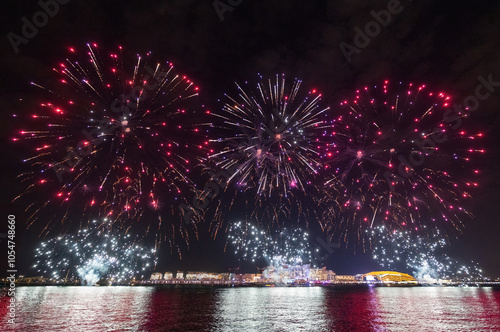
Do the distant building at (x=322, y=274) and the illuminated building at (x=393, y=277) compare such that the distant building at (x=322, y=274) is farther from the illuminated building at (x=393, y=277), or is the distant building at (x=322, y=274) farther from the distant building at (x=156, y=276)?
the distant building at (x=156, y=276)

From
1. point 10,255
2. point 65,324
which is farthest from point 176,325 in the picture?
point 10,255

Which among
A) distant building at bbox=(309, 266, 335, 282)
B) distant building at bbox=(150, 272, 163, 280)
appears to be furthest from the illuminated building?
distant building at bbox=(150, 272, 163, 280)

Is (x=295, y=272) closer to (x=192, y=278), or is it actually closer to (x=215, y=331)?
(x=192, y=278)

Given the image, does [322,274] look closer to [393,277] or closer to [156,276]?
[393,277]

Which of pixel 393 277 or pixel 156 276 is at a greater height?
pixel 393 277

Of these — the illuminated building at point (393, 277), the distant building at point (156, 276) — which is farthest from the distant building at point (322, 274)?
the distant building at point (156, 276)

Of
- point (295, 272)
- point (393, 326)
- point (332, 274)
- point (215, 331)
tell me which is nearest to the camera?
point (215, 331)

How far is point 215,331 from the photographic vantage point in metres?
16.3

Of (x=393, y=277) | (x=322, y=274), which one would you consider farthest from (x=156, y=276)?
(x=393, y=277)

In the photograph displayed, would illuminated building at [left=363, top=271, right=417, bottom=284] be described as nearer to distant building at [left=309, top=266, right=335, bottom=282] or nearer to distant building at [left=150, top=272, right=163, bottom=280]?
distant building at [left=309, top=266, right=335, bottom=282]

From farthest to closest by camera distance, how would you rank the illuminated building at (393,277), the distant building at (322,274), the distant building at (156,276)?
the distant building at (156,276), the distant building at (322,274), the illuminated building at (393,277)

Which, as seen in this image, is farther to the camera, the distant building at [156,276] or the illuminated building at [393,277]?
the distant building at [156,276]

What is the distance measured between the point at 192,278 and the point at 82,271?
89.0 metres

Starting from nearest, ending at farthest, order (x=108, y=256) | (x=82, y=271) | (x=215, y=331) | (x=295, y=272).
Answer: (x=215, y=331) < (x=108, y=256) < (x=82, y=271) < (x=295, y=272)
